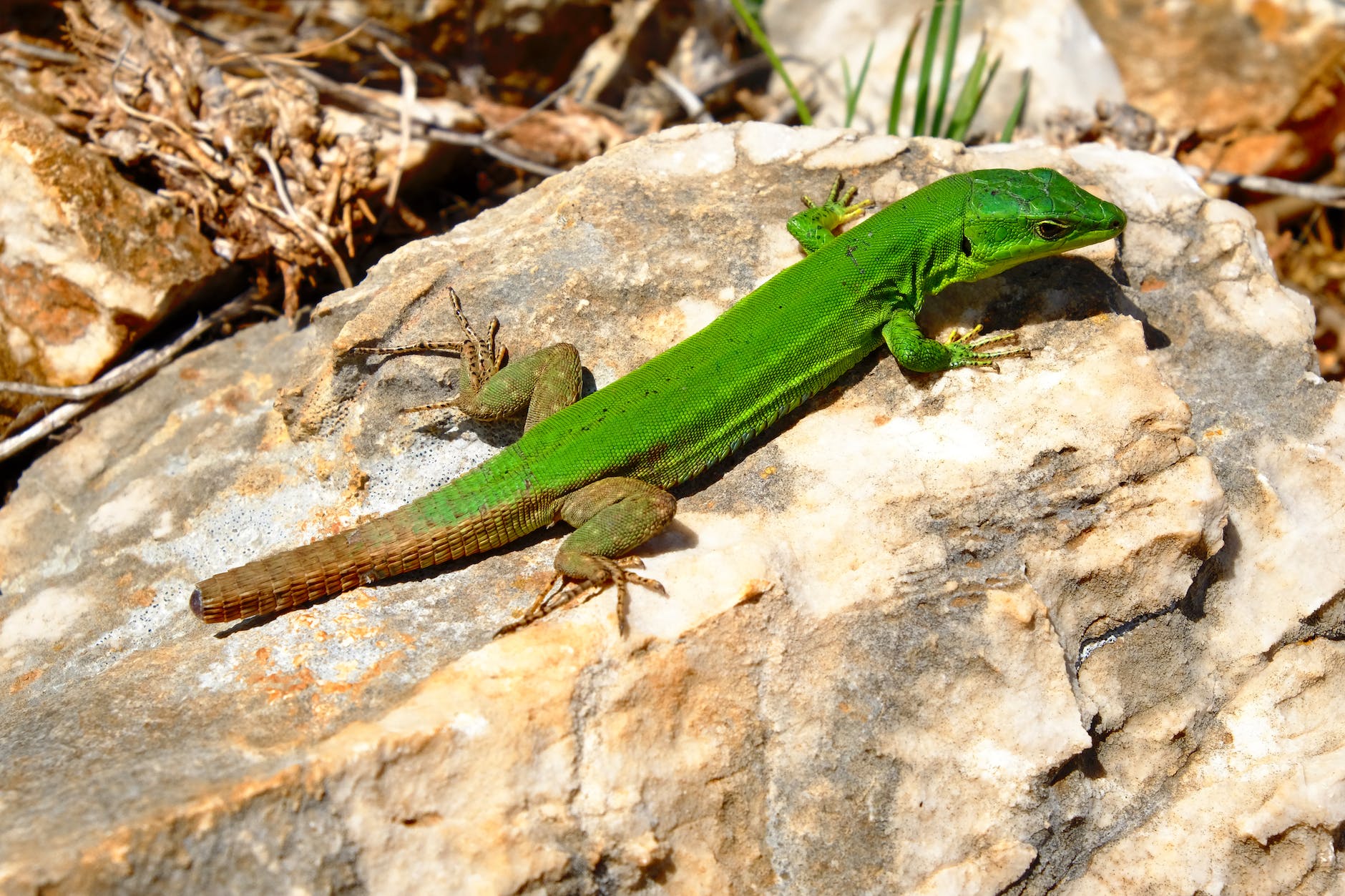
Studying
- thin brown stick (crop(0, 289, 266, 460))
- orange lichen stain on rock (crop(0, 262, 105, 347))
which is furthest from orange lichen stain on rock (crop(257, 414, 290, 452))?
orange lichen stain on rock (crop(0, 262, 105, 347))

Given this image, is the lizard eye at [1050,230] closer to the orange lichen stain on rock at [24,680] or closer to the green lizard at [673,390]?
the green lizard at [673,390]

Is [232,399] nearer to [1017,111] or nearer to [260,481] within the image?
[260,481]

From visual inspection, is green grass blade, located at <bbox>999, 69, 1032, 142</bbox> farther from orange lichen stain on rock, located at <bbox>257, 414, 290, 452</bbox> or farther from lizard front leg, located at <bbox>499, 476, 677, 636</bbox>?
orange lichen stain on rock, located at <bbox>257, 414, 290, 452</bbox>

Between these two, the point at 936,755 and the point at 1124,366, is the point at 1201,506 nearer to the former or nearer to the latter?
the point at 1124,366

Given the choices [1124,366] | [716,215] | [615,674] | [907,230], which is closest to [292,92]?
[716,215]

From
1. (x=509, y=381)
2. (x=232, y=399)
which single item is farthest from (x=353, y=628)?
(x=232, y=399)

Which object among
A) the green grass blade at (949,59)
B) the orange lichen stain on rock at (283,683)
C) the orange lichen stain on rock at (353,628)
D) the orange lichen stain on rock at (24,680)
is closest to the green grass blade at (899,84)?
the green grass blade at (949,59)
